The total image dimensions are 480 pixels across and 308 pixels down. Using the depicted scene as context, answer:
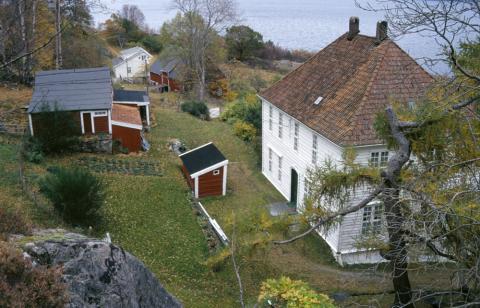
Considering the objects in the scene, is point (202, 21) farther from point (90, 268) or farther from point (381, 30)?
point (90, 268)

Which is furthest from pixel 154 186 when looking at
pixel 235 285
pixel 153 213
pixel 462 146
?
pixel 462 146

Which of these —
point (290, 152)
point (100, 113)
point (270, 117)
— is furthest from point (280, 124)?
point (100, 113)

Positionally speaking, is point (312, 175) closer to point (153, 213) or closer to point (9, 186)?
point (153, 213)

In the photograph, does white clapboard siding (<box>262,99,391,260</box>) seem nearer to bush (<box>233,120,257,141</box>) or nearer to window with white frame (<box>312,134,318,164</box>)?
window with white frame (<box>312,134,318,164</box>)

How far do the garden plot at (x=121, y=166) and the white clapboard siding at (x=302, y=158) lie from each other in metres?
5.83

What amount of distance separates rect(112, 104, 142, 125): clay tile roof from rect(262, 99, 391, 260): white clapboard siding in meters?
6.86

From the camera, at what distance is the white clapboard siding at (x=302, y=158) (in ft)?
56.1

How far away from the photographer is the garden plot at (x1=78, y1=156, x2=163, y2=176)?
21359 mm

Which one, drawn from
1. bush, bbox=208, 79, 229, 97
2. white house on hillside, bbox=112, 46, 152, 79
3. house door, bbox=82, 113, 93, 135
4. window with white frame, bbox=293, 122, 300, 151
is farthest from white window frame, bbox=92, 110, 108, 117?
white house on hillside, bbox=112, 46, 152, 79

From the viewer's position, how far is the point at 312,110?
19984 millimetres

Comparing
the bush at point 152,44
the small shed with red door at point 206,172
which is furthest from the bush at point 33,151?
the bush at point 152,44

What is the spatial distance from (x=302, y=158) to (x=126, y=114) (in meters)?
10.3

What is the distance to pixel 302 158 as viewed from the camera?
2061cm

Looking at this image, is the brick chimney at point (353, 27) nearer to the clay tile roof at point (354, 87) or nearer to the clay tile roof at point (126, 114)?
the clay tile roof at point (354, 87)
